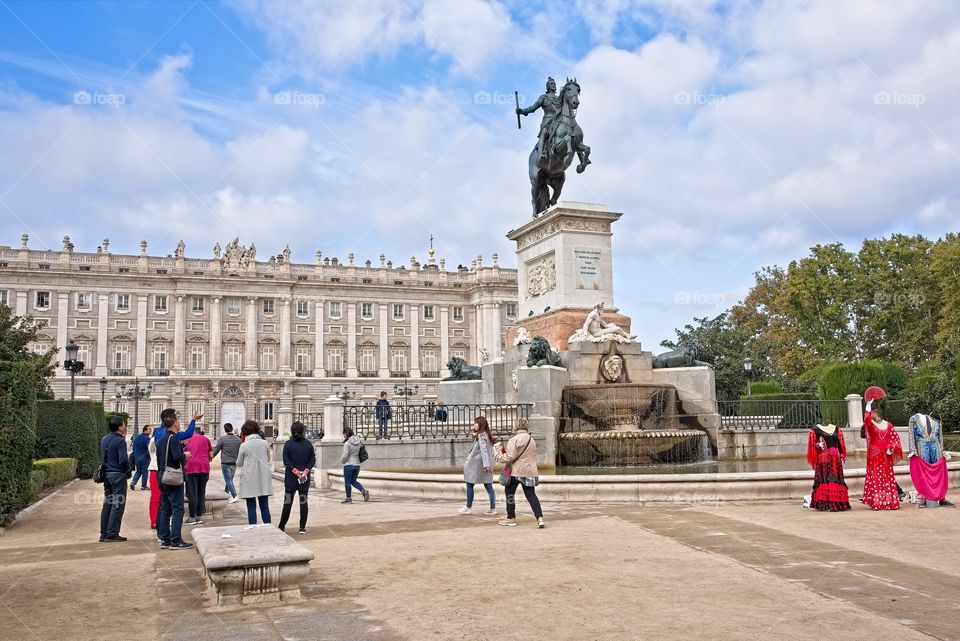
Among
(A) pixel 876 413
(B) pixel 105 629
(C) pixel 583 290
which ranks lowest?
(B) pixel 105 629

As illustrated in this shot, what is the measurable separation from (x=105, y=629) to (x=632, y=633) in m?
3.49

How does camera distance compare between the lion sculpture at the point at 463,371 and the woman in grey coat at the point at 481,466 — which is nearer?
the woman in grey coat at the point at 481,466

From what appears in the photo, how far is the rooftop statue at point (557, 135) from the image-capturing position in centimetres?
1927

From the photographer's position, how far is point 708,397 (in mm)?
17359

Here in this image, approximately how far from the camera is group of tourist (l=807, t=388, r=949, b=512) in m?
10.7

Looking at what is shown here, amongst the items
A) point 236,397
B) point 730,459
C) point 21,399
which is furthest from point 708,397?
point 236,397

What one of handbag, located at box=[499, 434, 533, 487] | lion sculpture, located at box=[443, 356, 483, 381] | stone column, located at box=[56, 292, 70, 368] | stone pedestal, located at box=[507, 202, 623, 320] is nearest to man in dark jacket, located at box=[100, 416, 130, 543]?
handbag, located at box=[499, 434, 533, 487]

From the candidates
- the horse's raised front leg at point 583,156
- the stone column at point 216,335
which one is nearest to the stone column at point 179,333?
the stone column at point 216,335

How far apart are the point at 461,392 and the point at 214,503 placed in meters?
8.53

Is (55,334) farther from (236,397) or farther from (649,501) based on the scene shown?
(649,501)

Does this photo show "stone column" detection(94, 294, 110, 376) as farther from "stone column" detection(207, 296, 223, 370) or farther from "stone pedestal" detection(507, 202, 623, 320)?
"stone pedestal" detection(507, 202, 623, 320)

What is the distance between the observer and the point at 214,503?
12023mm

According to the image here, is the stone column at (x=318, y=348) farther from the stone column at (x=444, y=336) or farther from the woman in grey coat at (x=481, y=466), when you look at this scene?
the woman in grey coat at (x=481, y=466)

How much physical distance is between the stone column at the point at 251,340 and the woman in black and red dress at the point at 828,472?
7754 cm
